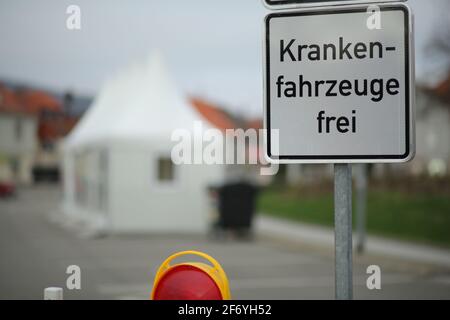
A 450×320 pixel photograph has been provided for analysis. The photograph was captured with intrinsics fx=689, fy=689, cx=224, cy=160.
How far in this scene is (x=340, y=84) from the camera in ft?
8.14

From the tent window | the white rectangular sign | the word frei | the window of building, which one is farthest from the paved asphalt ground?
the window of building

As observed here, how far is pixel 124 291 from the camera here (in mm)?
8992

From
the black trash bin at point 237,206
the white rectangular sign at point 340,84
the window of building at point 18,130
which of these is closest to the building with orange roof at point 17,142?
the window of building at point 18,130

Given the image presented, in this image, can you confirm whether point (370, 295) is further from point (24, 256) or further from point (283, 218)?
point (283, 218)

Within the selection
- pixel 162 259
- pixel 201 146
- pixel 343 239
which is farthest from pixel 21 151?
pixel 343 239

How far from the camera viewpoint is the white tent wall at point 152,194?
19359 millimetres

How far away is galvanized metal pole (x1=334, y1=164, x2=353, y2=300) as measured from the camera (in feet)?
7.75

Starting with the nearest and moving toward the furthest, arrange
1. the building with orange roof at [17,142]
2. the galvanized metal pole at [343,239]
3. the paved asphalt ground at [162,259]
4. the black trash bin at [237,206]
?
1. the galvanized metal pole at [343,239]
2. the paved asphalt ground at [162,259]
3. the black trash bin at [237,206]
4. the building with orange roof at [17,142]

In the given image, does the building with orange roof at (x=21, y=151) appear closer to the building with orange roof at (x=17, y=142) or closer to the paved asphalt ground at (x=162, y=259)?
the building with orange roof at (x=17, y=142)

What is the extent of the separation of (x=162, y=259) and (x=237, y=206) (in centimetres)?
508

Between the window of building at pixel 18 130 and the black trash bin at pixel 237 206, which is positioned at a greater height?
the window of building at pixel 18 130

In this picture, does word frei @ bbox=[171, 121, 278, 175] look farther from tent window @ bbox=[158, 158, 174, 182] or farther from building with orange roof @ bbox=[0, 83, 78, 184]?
building with orange roof @ bbox=[0, 83, 78, 184]
